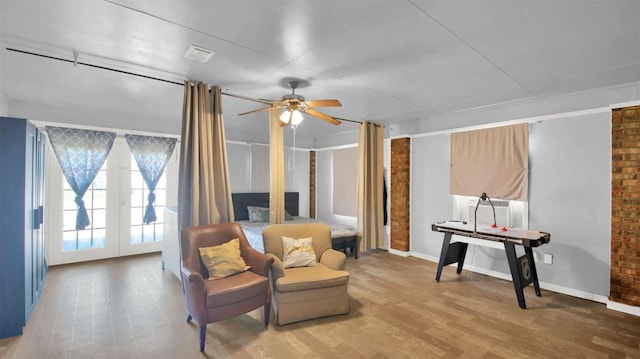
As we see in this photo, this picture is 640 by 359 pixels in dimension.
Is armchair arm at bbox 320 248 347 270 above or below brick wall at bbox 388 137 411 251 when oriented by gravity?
below

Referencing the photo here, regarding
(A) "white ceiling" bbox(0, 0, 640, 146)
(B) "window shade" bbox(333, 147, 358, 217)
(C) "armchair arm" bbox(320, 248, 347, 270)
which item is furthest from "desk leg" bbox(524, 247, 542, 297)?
(B) "window shade" bbox(333, 147, 358, 217)

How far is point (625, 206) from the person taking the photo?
3215 mm

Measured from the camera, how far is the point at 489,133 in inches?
172

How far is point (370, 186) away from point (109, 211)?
4.69 metres

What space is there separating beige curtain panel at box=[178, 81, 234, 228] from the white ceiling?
252mm

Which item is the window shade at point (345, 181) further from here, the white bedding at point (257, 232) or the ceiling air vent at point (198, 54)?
the ceiling air vent at point (198, 54)

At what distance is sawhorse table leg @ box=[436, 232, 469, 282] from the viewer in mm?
4191

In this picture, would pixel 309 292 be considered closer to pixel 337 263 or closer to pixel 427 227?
pixel 337 263

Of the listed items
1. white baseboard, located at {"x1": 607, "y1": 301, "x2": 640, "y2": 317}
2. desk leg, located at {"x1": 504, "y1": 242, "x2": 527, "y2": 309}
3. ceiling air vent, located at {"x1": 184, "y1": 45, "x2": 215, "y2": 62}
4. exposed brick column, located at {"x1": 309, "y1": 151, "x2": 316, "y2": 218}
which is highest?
ceiling air vent, located at {"x1": 184, "y1": 45, "x2": 215, "y2": 62}

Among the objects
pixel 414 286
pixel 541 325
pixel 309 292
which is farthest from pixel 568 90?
pixel 309 292

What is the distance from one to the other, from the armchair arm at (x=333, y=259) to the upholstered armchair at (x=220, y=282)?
0.78 m

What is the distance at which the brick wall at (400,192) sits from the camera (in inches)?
216

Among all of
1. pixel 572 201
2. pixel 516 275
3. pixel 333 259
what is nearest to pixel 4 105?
pixel 333 259

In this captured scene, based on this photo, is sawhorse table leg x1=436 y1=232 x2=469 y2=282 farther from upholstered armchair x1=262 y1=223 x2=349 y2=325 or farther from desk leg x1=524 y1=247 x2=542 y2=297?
upholstered armchair x1=262 y1=223 x2=349 y2=325
